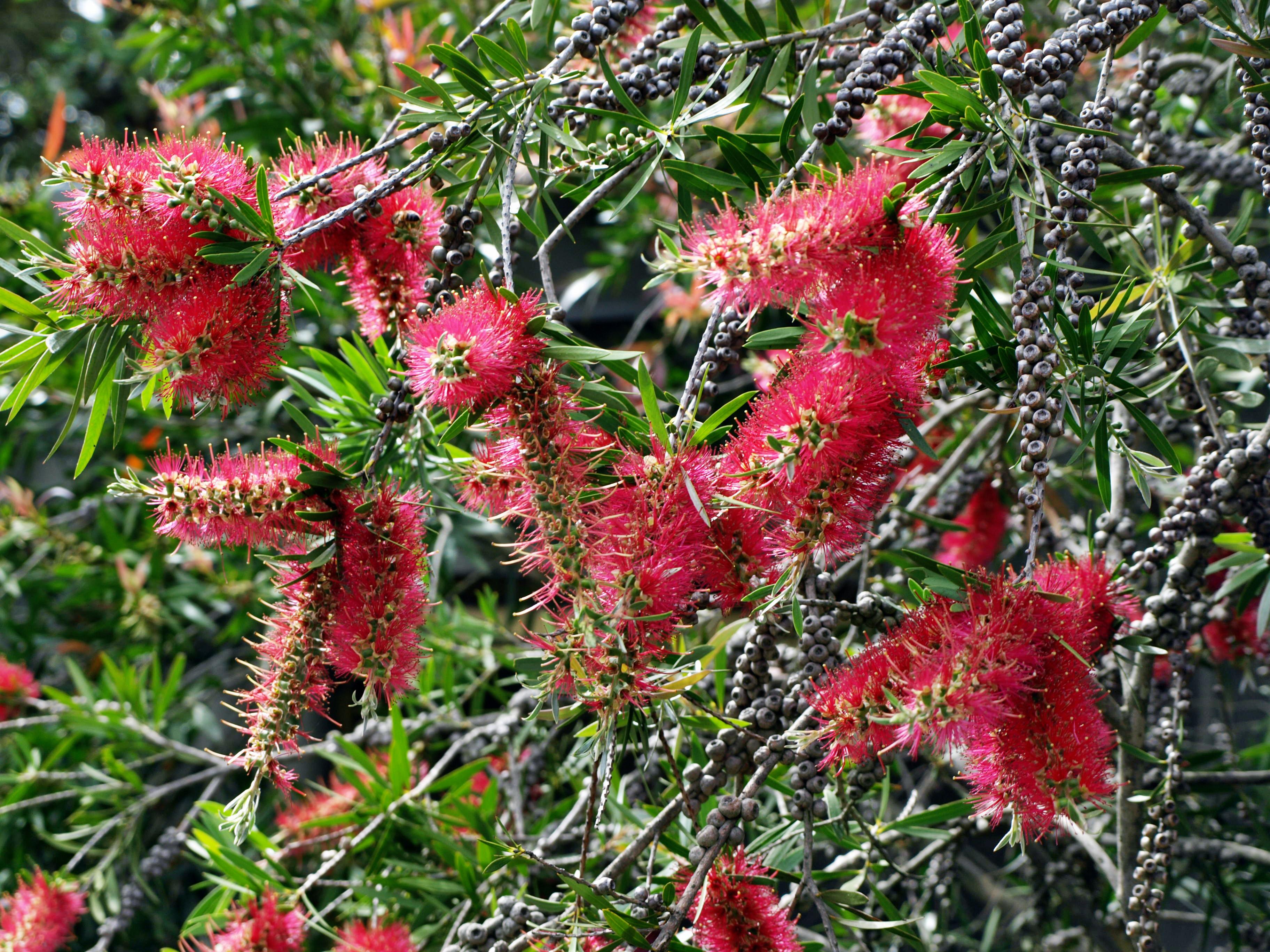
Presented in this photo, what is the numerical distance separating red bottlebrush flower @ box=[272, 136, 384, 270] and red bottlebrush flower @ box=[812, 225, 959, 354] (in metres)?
0.41

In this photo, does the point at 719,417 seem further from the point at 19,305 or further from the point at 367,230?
the point at 19,305

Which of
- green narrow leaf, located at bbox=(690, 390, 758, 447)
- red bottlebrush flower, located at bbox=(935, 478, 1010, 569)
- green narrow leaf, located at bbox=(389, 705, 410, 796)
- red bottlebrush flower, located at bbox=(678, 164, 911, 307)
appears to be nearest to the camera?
red bottlebrush flower, located at bbox=(678, 164, 911, 307)

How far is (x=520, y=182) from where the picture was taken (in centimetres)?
103

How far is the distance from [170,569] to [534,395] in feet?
5.41

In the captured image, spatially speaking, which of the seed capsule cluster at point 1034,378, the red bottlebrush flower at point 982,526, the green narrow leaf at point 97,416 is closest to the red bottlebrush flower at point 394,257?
the green narrow leaf at point 97,416

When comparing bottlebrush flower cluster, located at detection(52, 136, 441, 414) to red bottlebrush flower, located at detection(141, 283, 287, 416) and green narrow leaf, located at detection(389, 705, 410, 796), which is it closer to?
red bottlebrush flower, located at detection(141, 283, 287, 416)

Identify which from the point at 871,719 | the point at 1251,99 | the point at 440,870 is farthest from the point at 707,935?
the point at 1251,99

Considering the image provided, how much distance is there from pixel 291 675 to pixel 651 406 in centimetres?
35

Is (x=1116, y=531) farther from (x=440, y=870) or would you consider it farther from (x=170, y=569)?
(x=170, y=569)

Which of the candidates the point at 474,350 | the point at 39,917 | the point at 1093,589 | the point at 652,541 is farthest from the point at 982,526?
the point at 39,917

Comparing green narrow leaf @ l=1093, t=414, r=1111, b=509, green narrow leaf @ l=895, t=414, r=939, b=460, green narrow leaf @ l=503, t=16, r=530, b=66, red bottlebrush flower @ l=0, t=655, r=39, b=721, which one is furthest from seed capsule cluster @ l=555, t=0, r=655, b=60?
red bottlebrush flower @ l=0, t=655, r=39, b=721

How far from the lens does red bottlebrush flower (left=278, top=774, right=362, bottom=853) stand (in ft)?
4.46

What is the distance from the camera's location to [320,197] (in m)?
0.79

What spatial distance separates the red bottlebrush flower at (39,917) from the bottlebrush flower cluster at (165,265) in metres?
1.02
